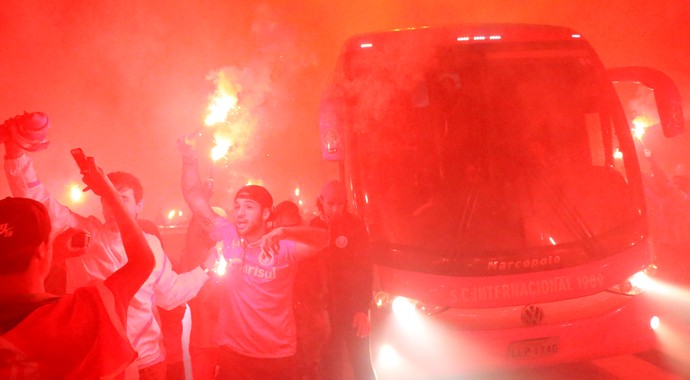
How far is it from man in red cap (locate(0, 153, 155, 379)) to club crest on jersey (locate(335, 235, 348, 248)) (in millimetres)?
2186

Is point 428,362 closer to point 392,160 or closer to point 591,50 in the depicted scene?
point 392,160

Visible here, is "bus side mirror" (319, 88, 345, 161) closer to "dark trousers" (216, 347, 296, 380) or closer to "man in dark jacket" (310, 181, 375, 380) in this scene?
"man in dark jacket" (310, 181, 375, 380)

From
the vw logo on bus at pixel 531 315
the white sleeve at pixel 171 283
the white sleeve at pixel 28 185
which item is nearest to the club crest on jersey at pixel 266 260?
the white sleeve at pixel 171 283

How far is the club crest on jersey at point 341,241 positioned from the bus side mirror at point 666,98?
3.04 metres

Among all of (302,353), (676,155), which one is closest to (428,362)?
(302,353)

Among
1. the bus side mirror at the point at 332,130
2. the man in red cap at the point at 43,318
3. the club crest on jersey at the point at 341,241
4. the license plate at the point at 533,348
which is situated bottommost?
the license plate at the point at 533,348

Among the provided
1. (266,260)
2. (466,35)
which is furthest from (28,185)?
(466,35)

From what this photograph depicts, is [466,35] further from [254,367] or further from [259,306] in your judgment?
[254,367]

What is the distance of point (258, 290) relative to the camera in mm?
3445

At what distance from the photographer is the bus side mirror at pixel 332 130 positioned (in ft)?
13.6

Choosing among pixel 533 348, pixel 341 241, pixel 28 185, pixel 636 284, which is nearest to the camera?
pixel 28 185

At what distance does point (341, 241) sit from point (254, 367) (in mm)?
1153

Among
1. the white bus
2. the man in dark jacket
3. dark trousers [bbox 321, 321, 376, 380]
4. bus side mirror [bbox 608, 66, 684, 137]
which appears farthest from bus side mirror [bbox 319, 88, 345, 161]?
bus side mirror [bbox 608, 66, 684, 137]

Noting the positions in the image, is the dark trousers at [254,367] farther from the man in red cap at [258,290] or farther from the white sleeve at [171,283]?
the white sleeve at [171,283]
